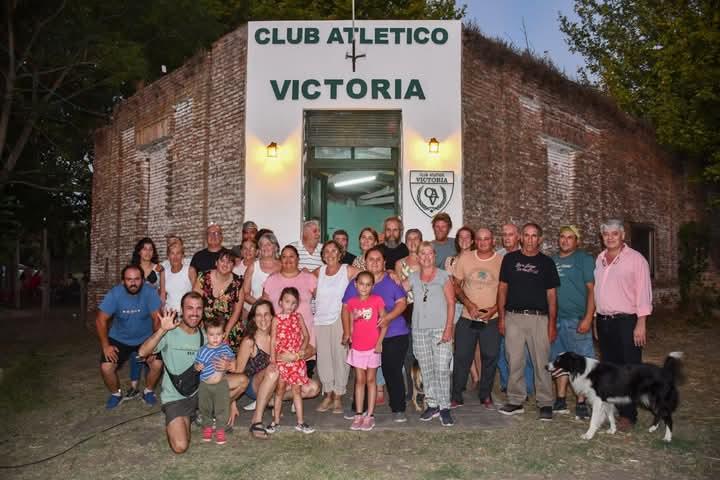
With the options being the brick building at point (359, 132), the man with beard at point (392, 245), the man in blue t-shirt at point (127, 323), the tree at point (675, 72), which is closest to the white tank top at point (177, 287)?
the man in blue t-shirt at point (127, 323)

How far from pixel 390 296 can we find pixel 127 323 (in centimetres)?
289

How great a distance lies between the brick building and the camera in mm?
9242

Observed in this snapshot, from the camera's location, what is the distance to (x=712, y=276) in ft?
54.1

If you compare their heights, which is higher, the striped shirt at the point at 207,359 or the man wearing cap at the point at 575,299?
the man wearing cap at the point at 575,299

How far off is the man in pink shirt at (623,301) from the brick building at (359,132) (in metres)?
3.82

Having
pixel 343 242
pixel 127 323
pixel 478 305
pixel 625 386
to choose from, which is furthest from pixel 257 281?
pixel 625 386

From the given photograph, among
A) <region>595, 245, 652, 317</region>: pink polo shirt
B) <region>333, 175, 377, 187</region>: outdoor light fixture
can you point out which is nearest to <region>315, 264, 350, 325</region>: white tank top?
<region>595, 245, 652, 317</region>: pink polo shirt

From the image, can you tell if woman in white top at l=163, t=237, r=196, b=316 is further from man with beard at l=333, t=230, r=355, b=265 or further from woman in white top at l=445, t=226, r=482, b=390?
woman in white top at l=445, t=226, r=482, b=390

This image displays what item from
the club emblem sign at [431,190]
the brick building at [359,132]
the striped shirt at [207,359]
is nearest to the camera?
the striped shirt at [207,359]

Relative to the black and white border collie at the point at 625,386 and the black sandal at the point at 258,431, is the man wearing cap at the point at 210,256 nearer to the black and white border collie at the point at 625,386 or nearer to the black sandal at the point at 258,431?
the black sandal at the point at 258,431

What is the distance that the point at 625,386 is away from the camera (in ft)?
16.7

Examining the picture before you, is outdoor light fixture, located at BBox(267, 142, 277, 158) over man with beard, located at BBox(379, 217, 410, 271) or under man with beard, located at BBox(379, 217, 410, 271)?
over

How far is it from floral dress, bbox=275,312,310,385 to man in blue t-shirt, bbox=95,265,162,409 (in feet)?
5.04

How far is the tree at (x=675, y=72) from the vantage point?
13.8 meters
